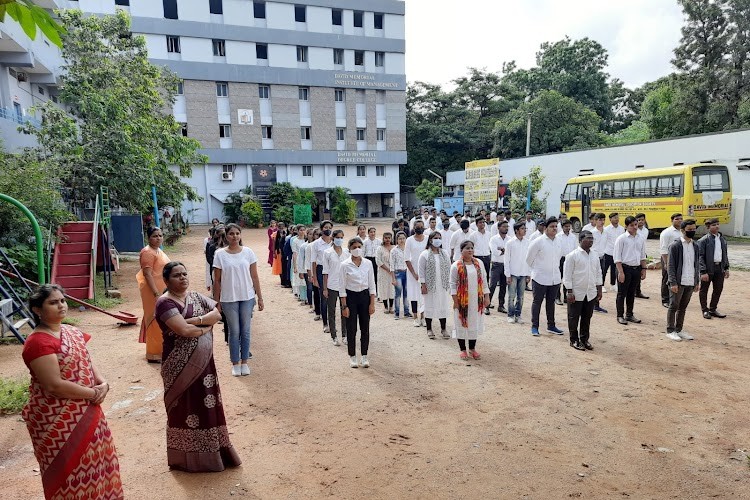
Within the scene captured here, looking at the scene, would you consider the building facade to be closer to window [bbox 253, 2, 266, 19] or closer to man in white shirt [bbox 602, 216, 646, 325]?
window [bbox 253, 2, 266, 19]

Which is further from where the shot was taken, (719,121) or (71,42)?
(719,121)

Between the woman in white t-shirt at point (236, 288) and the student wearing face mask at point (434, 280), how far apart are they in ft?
8.44

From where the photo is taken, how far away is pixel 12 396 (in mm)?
4977

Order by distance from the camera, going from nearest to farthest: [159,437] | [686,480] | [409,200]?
1. [686,480]
2. [159,437]
3. [409,200]

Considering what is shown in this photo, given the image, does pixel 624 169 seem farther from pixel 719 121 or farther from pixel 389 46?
pixel 389 46

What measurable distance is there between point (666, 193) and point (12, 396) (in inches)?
822

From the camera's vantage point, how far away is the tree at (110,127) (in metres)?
12.9

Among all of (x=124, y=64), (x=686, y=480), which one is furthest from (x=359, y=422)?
(x=124, y=64)

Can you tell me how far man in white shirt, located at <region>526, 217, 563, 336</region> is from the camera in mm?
7145

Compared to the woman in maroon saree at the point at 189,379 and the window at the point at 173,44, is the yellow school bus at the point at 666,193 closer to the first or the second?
the woman in maroon saree at the point at 189,379

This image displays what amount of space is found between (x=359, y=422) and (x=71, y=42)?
16.8m

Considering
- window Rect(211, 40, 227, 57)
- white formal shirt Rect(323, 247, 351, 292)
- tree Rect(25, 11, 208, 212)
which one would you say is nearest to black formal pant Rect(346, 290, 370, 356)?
white formal shirt Rect(323, 247, 351, 292)

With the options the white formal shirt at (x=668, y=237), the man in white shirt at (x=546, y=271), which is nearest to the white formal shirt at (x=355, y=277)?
the man in white shirt at (x=546, y=271)

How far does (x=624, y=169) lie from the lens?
24547 mm
